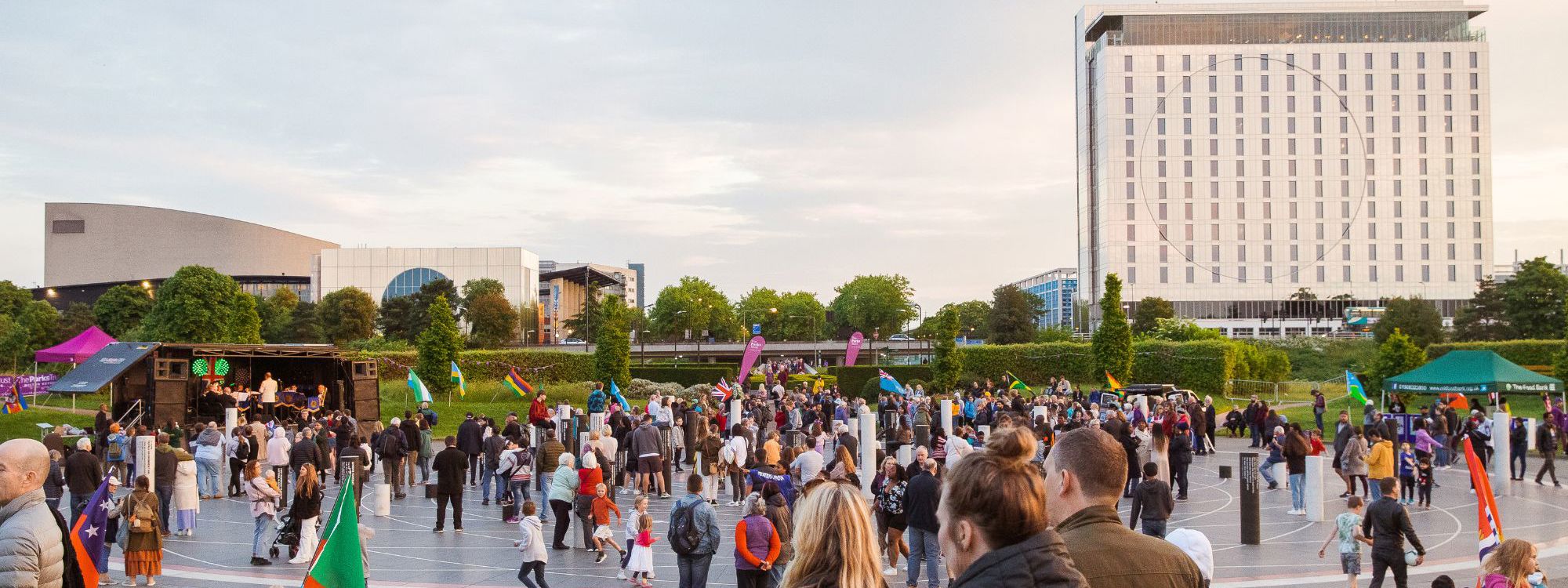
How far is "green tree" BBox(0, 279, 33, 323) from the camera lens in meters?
88.0

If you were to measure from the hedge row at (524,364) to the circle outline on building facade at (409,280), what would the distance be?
188 ft

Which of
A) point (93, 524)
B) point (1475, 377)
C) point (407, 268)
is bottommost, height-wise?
point (93, 524)

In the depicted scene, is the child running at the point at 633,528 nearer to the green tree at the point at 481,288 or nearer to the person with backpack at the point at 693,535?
the person with backpack at the point at 693,535

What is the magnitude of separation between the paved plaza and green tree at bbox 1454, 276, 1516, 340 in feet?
195

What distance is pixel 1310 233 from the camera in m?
102

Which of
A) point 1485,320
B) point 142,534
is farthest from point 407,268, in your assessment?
point 142,534

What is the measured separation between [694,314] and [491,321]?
34.1 meters

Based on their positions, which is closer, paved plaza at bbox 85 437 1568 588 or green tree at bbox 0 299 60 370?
paved plaza at bbox 85 437 1568 588

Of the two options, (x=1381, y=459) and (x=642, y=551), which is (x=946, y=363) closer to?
(x=1381, y=459)

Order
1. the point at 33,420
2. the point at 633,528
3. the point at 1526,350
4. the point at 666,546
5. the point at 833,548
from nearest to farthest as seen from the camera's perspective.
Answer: the point at 833,548 → the point at 633,528 → the point at 666,546 → the point at 33,420 → the point at 1526,350

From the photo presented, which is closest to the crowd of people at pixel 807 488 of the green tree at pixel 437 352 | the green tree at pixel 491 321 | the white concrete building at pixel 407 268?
the green tree at pixel 437 352

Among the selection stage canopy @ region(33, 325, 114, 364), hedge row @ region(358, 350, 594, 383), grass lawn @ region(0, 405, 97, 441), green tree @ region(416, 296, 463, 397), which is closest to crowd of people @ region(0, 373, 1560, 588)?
grass lawn @ region(0, 405, 97, 441)

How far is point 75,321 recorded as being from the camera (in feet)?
297

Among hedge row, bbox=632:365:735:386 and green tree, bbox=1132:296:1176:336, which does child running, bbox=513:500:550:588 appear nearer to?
hedge row, bbox=632:365:735:386
